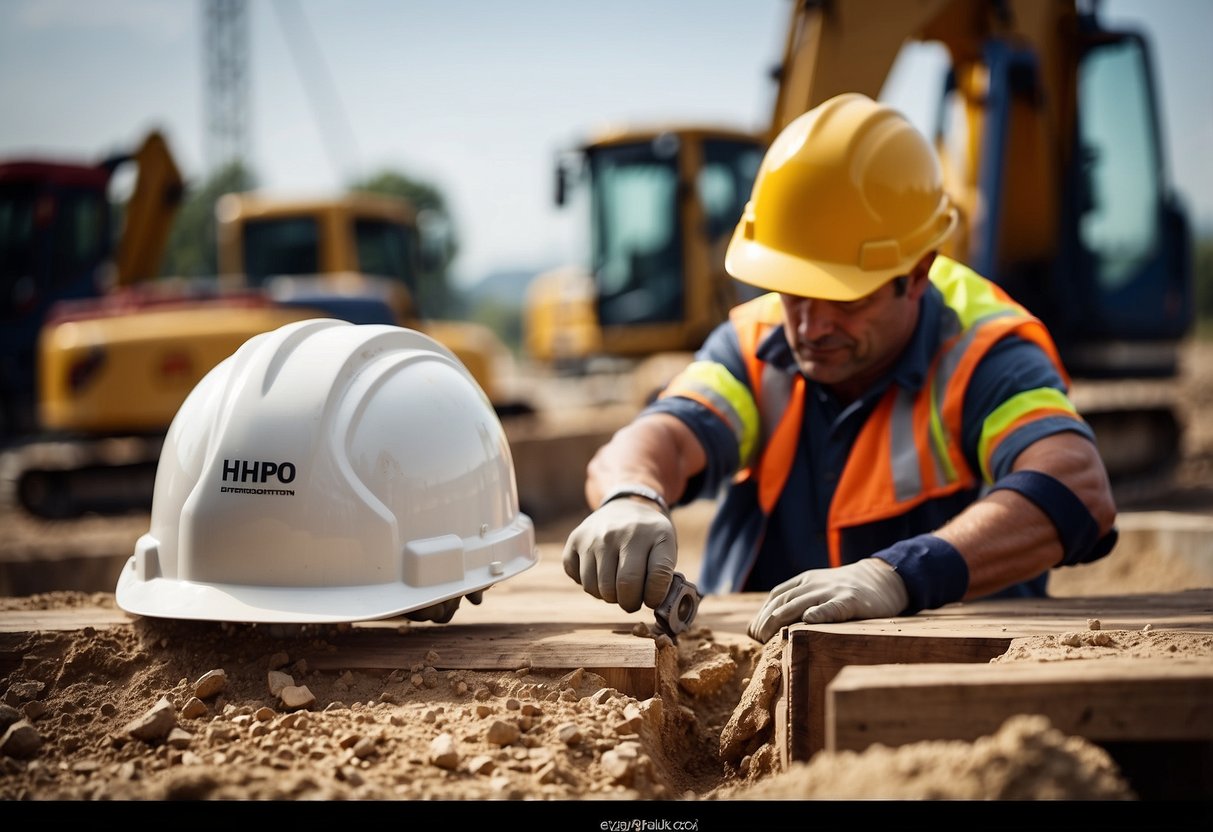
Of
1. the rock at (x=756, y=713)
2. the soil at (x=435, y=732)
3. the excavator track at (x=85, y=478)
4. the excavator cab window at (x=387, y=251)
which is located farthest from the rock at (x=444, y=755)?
the excavator cab window at (x=387, y=251)

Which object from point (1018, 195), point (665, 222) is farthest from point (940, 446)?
point (665, 222)

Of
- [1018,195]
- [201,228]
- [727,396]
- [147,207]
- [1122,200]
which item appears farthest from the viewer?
[201,228]

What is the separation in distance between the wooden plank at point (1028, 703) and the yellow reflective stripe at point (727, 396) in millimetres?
1570

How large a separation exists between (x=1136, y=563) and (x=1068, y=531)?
3371 millimetres

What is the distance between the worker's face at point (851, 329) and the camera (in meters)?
3.32

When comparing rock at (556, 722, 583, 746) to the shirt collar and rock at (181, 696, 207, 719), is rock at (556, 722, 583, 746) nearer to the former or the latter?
rock at (181, 696, 207, 719)

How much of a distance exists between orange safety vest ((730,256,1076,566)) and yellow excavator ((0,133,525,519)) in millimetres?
6399

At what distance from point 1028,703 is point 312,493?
1.51 metres

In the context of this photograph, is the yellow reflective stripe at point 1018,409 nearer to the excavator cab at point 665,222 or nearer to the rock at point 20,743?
the rock at point 20,743

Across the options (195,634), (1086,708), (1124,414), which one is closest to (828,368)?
(1086,708)

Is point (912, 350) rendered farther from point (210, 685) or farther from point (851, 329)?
point (210, 685)

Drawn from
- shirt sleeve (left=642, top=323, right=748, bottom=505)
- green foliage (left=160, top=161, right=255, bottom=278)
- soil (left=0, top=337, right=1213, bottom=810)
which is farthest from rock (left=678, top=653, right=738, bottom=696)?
green foliage (left=160, top=161, right=255, bottom=278)

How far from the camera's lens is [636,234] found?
433 inches

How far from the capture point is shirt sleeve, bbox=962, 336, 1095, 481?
3.00 meters
